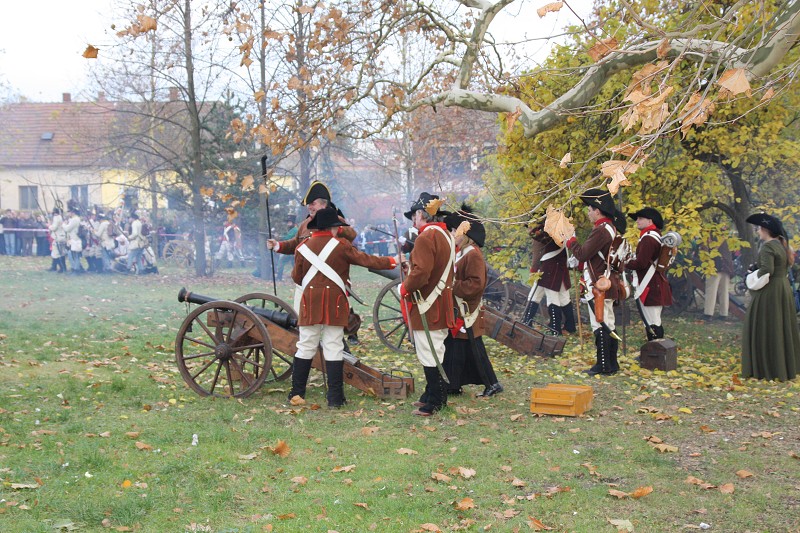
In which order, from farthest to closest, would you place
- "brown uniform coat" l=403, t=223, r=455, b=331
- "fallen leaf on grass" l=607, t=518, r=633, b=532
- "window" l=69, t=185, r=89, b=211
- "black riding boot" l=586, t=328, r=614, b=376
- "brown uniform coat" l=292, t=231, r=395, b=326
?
"window" l=69, t=185, r=89, b=211 → "black riding boot" l=586, t=328, r=614, b=376 → "brown uniform coat" l=292, t=231, r=395, b=326 → "brown uniform coat" l=403, t=223, r=455, b=331 → "fallen leaf on grass" l=607, t=518, r=633, b=532

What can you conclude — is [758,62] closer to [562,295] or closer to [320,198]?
[320,198]

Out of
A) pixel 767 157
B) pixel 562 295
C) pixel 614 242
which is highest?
pixel 767 157

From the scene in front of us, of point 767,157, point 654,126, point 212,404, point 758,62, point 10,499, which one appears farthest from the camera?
point 767,157

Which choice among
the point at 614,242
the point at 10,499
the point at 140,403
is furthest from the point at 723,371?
the point at 10,499

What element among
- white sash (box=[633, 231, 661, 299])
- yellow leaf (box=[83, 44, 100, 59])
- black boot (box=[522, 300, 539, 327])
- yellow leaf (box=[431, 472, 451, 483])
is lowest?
yellow leaf (box=[431, 472, 451, 483])

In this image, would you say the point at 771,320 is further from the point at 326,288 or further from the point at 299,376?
the point at 299,376

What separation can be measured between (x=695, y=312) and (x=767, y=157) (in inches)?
189

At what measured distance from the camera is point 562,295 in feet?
Result: 37.0

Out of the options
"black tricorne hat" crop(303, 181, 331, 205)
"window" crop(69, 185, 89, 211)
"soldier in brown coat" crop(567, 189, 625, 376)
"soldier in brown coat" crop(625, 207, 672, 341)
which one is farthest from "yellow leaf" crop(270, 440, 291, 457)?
"window" crop(69, 185, 89, 211)

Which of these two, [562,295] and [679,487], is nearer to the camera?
[679,487]

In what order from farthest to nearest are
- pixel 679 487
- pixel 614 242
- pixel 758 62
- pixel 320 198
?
pixel 614 242
pixel 320 198
pixel 758 62
pixel 679 487

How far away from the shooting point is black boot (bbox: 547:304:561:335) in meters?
11.3

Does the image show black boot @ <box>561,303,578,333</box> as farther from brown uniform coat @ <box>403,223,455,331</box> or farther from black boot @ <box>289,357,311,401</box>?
black boot @ <box>289,357,311,401</box>

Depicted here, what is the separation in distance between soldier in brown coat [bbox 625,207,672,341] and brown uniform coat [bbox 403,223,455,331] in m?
3.22
